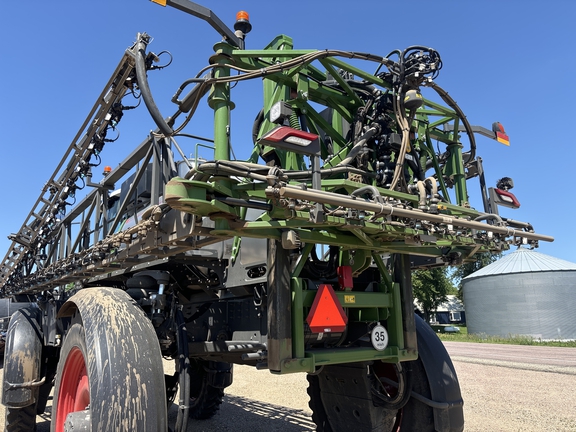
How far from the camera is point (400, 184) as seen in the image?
10.4 ft

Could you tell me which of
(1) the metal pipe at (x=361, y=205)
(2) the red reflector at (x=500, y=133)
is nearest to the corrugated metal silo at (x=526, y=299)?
(2) the red reflector at (x=500, y=133)

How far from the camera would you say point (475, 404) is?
7277mm

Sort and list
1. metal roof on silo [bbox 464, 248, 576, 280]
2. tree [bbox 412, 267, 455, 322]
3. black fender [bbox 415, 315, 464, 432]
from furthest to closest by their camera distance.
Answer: tree [bbox 412, 267, 455, 322], metal roof on silo [bbox 464, 248, 576, 280], black fender [bbox 415, 315, 464, 432]

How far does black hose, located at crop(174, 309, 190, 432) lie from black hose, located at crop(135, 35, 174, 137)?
1484 mm

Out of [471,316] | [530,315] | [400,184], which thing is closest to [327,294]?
[400,184]

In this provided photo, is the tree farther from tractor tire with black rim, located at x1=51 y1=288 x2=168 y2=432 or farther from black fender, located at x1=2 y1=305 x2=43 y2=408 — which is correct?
tractor tire with black rim, located at x1=51 y1=288 x2=168 y2=432

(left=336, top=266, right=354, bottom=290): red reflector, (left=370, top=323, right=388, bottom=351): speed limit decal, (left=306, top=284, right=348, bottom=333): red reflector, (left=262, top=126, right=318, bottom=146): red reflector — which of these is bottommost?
(left=370, top=323, right=388, bottom=351): speed limit decal

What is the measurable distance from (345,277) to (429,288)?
123ft

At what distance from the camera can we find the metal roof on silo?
90.5 feet

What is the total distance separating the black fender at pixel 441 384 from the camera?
145 inches

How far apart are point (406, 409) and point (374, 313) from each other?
1.02m

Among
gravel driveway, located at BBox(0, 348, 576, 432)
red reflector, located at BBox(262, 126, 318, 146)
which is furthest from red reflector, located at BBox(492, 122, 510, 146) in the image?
gravel driveway, located at BBox(0, 348, 576, 432)

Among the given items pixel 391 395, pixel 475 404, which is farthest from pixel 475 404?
pixel 391 395

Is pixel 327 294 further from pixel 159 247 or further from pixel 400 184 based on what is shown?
pixel 159 247
